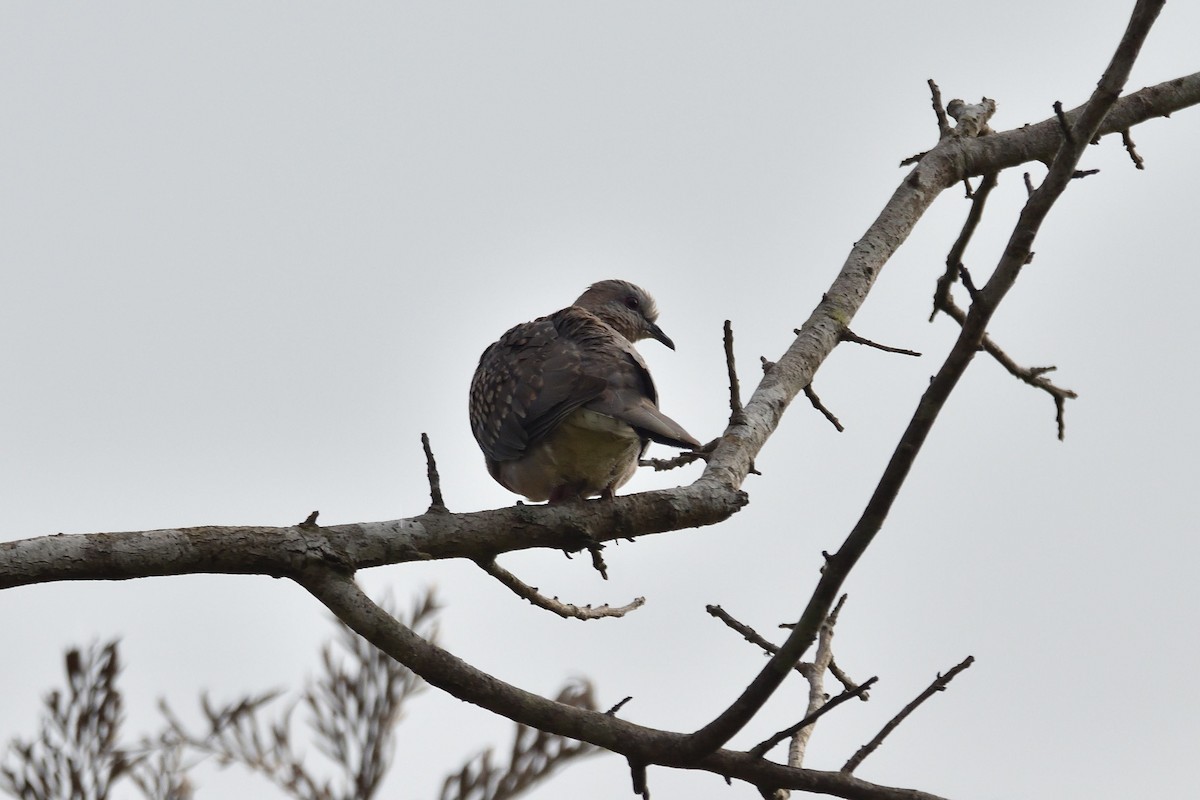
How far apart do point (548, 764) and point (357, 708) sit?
0.88m

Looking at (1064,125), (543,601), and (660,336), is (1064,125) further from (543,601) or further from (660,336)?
(660,336)

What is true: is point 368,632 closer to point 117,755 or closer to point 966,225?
point 966,225

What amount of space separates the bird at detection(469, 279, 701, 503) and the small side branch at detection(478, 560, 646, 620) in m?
0.57

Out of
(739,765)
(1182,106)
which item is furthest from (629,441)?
(1182,106)

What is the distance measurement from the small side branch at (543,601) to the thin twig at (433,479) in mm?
175

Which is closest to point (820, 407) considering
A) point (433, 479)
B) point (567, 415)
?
point (567, 415)

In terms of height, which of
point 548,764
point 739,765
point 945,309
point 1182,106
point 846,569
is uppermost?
point 1182,106

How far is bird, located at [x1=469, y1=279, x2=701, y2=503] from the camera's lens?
13.9 ft

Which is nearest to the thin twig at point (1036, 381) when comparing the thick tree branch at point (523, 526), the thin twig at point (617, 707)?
the thick tree branch at point (523, 526)

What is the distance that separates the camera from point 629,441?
14.0 feet

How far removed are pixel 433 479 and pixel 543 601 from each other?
532 millimetres

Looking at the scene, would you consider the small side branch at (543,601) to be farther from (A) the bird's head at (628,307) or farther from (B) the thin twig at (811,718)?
(A) the bird's head at (628,307)

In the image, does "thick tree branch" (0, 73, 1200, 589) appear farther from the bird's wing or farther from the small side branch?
the bird's wing

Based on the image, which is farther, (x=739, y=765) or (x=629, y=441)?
(x=629, y=441)
